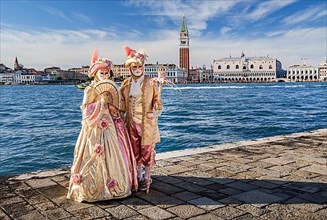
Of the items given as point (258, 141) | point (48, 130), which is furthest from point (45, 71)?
point (258, 141)

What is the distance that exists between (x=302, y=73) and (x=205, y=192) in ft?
478

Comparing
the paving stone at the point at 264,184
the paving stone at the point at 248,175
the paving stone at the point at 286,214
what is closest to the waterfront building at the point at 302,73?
the paving stone at the point at 248,175

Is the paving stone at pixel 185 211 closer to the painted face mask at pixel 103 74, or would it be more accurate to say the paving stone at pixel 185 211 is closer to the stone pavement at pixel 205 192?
the stone pavement at pixel 205 192

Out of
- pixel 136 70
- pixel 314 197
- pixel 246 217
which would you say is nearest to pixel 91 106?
pixel 136 70

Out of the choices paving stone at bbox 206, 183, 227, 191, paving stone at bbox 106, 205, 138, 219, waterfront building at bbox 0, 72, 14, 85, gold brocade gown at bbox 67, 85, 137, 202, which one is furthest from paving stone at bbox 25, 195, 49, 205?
waterfront building at bbox 0, 72, 14, 85

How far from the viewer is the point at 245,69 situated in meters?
139

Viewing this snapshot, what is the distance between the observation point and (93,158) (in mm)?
3859

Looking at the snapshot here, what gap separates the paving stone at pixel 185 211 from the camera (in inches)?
135

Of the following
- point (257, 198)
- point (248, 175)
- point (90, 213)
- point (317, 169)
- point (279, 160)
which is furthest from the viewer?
point (279, 160)

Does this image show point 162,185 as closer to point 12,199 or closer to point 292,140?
point 12,199

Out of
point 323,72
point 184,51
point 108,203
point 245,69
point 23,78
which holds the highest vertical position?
point 184,51

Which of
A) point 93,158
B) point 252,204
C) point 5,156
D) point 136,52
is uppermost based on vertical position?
point 136,52

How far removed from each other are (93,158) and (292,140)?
4871 mm

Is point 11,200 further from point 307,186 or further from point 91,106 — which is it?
point 307,186
